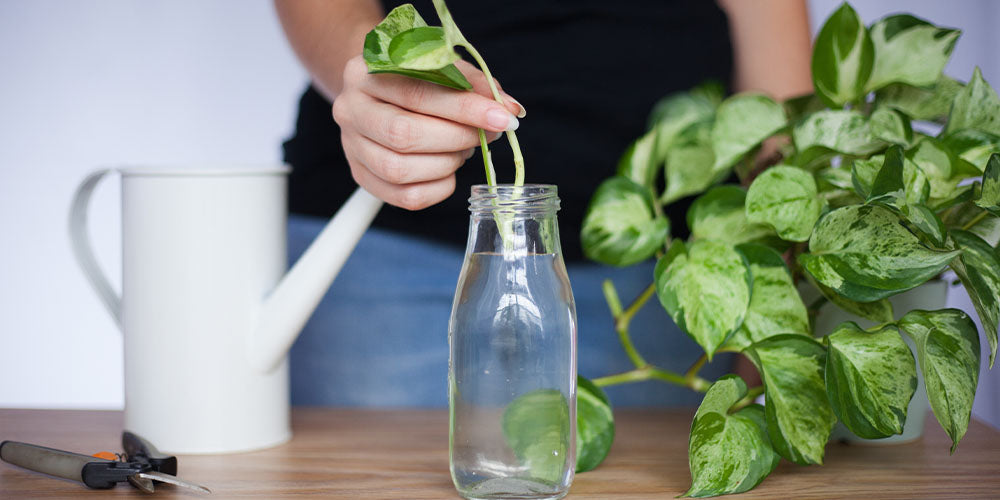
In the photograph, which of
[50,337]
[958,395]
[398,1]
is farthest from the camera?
[50,337]

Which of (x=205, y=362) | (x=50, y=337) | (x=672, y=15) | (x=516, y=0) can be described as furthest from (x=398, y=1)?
(x=50, y=337)

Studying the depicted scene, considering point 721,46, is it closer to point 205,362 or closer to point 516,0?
point 516,0

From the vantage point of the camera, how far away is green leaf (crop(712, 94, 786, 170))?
514mm

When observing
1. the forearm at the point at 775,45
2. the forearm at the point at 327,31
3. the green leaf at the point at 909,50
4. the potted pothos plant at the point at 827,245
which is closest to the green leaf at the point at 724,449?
the potted pothos plant at the point at 827,245

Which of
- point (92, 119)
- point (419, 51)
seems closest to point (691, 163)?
point (419, 51)

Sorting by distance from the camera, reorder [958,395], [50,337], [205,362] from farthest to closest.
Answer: [50,337] < [205,362] < [958,395]

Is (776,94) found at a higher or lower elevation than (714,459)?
higher

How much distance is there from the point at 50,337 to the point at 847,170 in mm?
1797

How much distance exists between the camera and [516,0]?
76cm

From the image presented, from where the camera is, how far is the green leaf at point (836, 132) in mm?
485

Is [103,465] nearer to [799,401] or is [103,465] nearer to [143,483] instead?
[143,483]

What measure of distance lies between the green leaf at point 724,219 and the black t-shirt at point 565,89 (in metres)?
0.27

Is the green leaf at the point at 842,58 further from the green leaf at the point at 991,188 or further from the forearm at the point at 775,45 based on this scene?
the forearm at the point at 775,45

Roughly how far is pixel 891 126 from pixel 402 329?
45 centimetres
